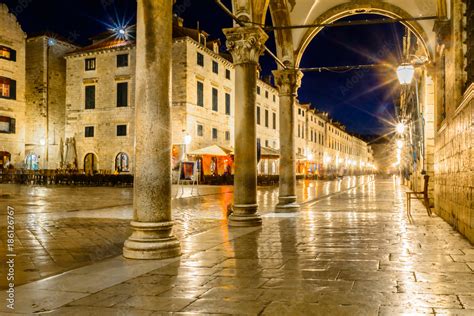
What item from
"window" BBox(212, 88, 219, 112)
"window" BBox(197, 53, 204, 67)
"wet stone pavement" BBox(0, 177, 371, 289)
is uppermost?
"window" BBox(197, 53, 204, 67)

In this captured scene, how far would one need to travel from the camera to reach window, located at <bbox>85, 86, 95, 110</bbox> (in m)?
36.3

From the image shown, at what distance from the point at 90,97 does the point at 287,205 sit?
2750cm

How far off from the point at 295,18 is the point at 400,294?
1095cm

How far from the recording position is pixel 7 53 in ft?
115

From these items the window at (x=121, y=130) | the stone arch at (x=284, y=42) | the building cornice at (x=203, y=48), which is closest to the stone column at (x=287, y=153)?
the stone arch at (x=284, y=42)

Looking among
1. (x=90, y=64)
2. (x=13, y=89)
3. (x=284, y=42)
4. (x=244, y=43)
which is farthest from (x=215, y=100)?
(x=244, y=43)

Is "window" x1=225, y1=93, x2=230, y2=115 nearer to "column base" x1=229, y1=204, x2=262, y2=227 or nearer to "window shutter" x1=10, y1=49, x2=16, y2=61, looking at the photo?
"window shutter" x1=10, y1=49, x2=16, y2=61

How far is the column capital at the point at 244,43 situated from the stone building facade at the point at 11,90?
28985mm

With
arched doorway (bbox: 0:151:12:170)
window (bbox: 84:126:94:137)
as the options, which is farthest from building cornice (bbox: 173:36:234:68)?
arched doorway (bbox: 0:151:12:170)

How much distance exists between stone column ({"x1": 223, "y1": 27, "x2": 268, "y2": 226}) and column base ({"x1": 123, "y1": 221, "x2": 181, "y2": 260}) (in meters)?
3.40

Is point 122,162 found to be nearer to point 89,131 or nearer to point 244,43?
point 89,131

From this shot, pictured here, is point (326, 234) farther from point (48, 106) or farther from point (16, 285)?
point (48, 106)

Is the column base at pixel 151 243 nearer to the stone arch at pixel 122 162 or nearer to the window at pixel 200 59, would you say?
the window at pixel 200 59

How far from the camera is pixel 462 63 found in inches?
346
